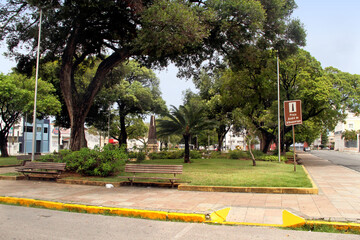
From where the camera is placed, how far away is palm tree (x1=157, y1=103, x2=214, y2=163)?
20.5 m

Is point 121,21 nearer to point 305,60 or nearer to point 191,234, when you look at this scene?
point 191,234

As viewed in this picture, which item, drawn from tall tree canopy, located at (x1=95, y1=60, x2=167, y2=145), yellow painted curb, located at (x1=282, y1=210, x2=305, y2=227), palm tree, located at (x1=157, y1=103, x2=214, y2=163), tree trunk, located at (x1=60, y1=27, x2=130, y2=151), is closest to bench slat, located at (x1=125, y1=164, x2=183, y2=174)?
yellow painted curb, located at (x1=282, y1=210, x2=305, y2=227)

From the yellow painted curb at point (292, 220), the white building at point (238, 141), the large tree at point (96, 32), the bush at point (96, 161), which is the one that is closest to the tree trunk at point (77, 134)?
the large tree at point (96, 32)

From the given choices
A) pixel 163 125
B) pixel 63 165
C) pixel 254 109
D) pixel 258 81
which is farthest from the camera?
pixel 254 109

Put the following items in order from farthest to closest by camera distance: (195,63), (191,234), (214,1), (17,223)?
(195,63) → (214,1) → (17,223) → (191,234)

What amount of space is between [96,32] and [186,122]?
8.52 meters

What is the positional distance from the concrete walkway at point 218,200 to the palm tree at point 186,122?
10.8 metres

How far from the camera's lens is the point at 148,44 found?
12.3 meters

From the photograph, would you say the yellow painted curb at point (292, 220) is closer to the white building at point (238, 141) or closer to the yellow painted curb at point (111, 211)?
the yellow painted curb at point (111, 211)

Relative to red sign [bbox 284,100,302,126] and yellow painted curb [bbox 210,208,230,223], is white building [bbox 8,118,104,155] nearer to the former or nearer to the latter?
red sign [bbox 284,100,302,126]

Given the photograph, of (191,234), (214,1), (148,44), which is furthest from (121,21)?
(191,234)

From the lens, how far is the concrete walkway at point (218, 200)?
6.26 metres

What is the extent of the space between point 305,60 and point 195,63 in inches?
416

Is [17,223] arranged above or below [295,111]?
below
